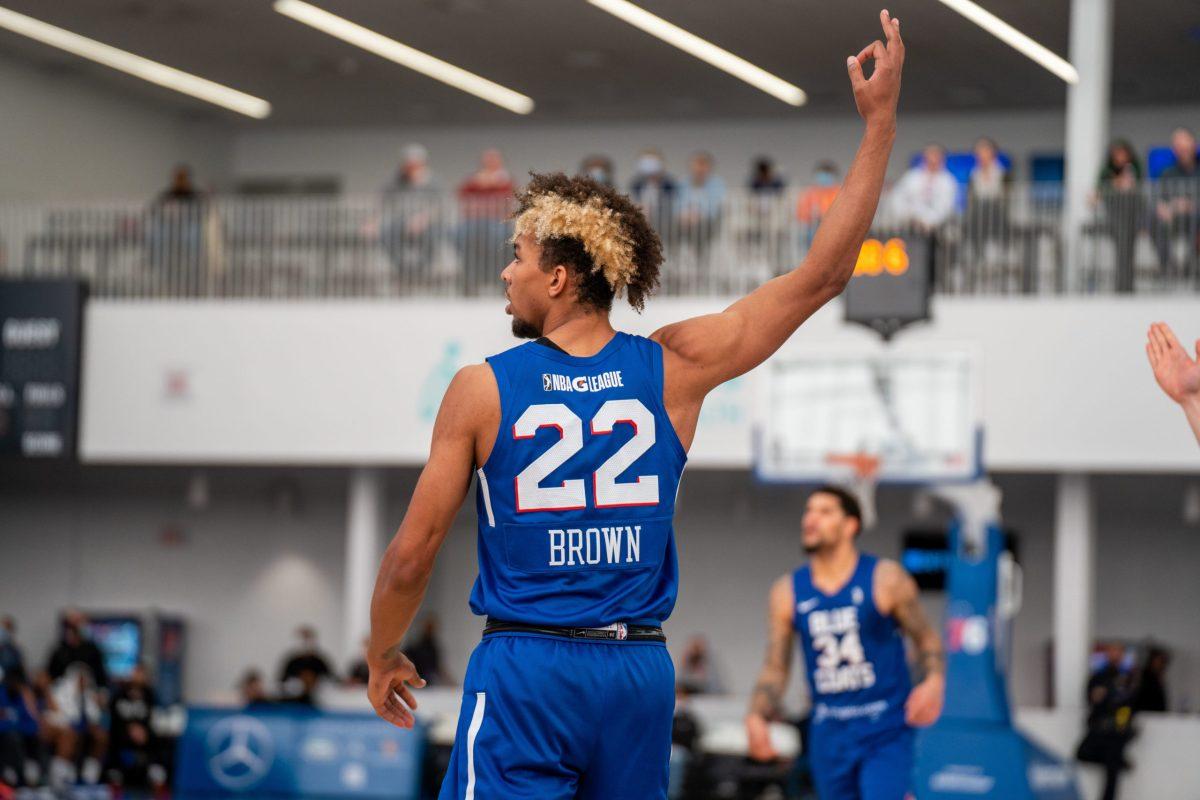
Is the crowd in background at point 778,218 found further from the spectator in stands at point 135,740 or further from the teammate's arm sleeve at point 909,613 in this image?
the teammate's arm sleeve at point 909,613

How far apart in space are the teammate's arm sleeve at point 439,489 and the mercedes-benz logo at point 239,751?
43.8ft

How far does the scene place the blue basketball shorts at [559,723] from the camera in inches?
152

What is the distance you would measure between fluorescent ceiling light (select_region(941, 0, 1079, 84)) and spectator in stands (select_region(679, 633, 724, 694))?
743 cm

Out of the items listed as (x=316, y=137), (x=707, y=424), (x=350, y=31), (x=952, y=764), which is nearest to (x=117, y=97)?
(x=316, y=137)

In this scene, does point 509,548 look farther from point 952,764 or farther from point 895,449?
point 895,449

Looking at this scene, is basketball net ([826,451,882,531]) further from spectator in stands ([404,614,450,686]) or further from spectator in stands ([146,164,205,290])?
spectator in stands ([146,164,205,290])

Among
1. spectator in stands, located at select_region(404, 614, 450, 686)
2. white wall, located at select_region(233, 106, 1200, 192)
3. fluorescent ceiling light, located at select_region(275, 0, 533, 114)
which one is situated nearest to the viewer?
fluorescent ceiling light, located at select_region(275, 0, 533, 114)

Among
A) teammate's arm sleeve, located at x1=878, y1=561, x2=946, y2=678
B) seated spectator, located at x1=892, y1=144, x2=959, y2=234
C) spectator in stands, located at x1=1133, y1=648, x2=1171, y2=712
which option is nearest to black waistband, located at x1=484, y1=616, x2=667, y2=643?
teammate's arm sleeve, located at x1=878, y1=561, x2=946, y2=678

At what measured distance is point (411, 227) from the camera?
19000mm

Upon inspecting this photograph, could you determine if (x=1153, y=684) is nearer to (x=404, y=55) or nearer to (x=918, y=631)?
(x=404, y=55)

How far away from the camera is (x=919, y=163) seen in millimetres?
18172

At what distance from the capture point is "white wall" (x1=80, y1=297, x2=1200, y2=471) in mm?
17125

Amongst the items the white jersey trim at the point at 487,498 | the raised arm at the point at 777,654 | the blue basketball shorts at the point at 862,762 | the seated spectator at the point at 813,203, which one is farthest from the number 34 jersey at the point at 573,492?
the seated spectator at the point at 813,203

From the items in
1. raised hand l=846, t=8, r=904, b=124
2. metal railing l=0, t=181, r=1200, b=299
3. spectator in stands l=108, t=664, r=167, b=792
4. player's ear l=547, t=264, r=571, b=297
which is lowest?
spectator in stands l=108, t=664, r=167, b=792
